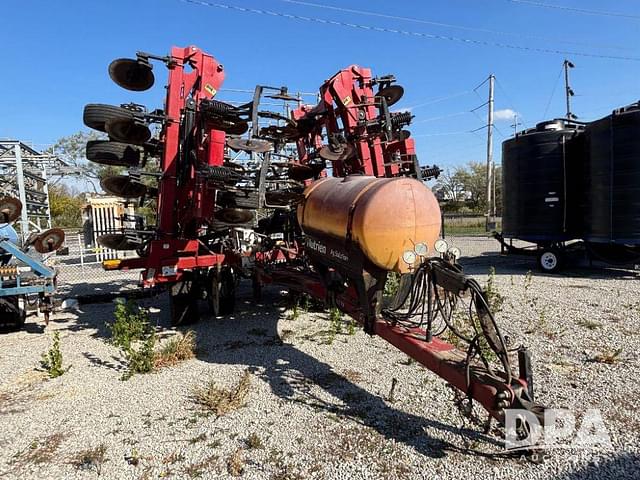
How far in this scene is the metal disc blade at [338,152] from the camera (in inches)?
256

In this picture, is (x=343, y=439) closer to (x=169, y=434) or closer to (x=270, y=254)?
(x=169, y=434)

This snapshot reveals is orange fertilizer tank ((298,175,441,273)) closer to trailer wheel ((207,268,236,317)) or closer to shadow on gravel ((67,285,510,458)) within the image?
shadow on gravel ((67,285,510,458))

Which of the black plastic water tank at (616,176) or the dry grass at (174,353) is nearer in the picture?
the dry grass at (174,353)

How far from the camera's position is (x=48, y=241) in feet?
23.4

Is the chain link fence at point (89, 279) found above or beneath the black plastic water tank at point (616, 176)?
beneath

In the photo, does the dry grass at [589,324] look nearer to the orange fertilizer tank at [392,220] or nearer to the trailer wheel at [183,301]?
the orange fertilizer tank at [392,220]

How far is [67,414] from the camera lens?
3896 millimetres

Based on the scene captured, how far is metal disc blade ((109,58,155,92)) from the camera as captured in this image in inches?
233

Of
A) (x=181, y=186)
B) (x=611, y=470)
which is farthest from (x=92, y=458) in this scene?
(x=181, y=186)

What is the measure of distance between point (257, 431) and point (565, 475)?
88.3 inches

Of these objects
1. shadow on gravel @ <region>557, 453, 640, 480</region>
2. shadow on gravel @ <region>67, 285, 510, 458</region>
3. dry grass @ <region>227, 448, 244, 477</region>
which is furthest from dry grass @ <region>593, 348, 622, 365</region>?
dry grass @ <region>227, 448, 244, 477</region>

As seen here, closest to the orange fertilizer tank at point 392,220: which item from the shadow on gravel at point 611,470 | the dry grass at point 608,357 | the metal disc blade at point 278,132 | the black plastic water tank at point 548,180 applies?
the shadow on gravel at point 611,470

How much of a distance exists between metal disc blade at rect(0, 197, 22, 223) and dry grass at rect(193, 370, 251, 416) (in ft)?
14.7

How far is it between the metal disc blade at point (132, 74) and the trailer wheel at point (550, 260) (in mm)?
10644
